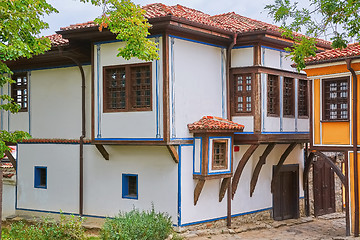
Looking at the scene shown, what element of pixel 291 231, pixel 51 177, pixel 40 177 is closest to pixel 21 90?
pixel 40 177

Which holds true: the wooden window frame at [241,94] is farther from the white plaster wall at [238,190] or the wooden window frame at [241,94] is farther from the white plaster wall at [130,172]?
the white plaster wall at [130,172]

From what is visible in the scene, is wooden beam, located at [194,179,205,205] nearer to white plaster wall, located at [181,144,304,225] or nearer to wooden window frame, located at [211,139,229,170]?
white plaster wall, located at [181,144,304,225]

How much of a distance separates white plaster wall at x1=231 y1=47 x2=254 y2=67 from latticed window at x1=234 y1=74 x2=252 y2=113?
349 millimetres

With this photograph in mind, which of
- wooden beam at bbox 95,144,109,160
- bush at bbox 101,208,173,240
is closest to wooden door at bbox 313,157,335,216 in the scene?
bush at bbox 101,208,173,240

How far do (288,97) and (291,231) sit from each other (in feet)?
13.4

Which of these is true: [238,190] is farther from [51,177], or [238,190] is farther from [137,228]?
[51,177]

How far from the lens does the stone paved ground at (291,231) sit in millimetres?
15008

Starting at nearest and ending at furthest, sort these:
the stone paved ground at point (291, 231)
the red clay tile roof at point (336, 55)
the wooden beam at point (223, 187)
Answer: the red clay tile roof at point (336, 55) → the stone paved ground at point (291, 231) → the wooden beam at point (223, 187)

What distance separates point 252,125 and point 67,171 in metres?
5.91

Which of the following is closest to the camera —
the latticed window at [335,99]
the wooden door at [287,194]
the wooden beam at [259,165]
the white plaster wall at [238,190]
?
the white plaster wall at [238,190]

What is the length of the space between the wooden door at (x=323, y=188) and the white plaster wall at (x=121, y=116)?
293 inches

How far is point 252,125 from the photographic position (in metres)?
15.6

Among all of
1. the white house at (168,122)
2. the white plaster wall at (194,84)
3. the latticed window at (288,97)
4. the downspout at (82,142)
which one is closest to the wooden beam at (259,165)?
the white house at (168,122)

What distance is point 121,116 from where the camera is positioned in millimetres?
14805
